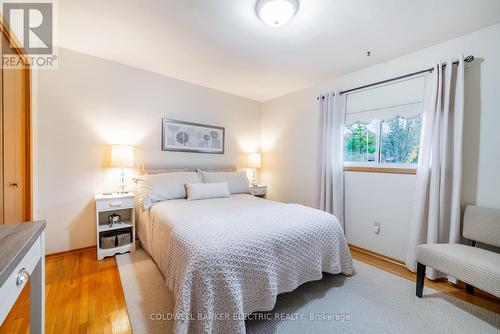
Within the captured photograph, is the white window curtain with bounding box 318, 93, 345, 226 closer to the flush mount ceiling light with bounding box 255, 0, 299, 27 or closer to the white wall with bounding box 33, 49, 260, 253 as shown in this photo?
the flush mount ceiling light with bounding box 255, 0, 299, 27

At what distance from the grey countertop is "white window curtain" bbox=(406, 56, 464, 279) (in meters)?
2.90

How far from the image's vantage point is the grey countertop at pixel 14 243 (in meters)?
0.62

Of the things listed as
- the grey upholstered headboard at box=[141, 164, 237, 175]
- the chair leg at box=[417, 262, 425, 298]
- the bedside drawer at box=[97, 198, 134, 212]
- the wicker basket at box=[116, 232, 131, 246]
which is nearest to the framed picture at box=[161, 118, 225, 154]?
the grey upholstered headboard at box=[141, 164, 237, 175]

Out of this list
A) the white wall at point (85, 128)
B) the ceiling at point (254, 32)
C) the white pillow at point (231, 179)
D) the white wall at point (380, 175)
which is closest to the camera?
the ceiling at point (254, 32)

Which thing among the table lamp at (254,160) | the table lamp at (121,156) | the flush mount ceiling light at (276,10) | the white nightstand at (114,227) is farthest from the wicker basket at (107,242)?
the flush mount ceiling light at (276,10)

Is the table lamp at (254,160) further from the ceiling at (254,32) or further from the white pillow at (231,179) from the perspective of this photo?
the ceiling at (254,32)

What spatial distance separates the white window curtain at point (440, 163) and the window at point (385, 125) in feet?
0.54

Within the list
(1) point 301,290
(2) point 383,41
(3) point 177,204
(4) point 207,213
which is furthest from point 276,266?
(2) point 383,41

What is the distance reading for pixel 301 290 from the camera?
6.00 feet

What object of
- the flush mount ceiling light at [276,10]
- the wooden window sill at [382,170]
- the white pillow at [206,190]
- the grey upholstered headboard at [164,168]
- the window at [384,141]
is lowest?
the white pillow at [206,190]

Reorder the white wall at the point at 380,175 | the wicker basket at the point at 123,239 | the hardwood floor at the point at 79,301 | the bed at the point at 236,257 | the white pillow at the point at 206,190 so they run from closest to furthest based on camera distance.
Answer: the bed at the point at 236,257 < the hardwood floor at the point at 79,301 < the white wall at the point at 380,175 < the wicker basket at the point at 123,239 < the white pillow at the point at 206,190

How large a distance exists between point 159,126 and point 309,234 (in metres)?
2.52

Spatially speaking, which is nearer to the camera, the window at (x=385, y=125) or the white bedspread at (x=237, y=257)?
the white bedspread at (x=237, y=257)

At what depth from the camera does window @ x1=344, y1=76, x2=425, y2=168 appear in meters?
2.32
